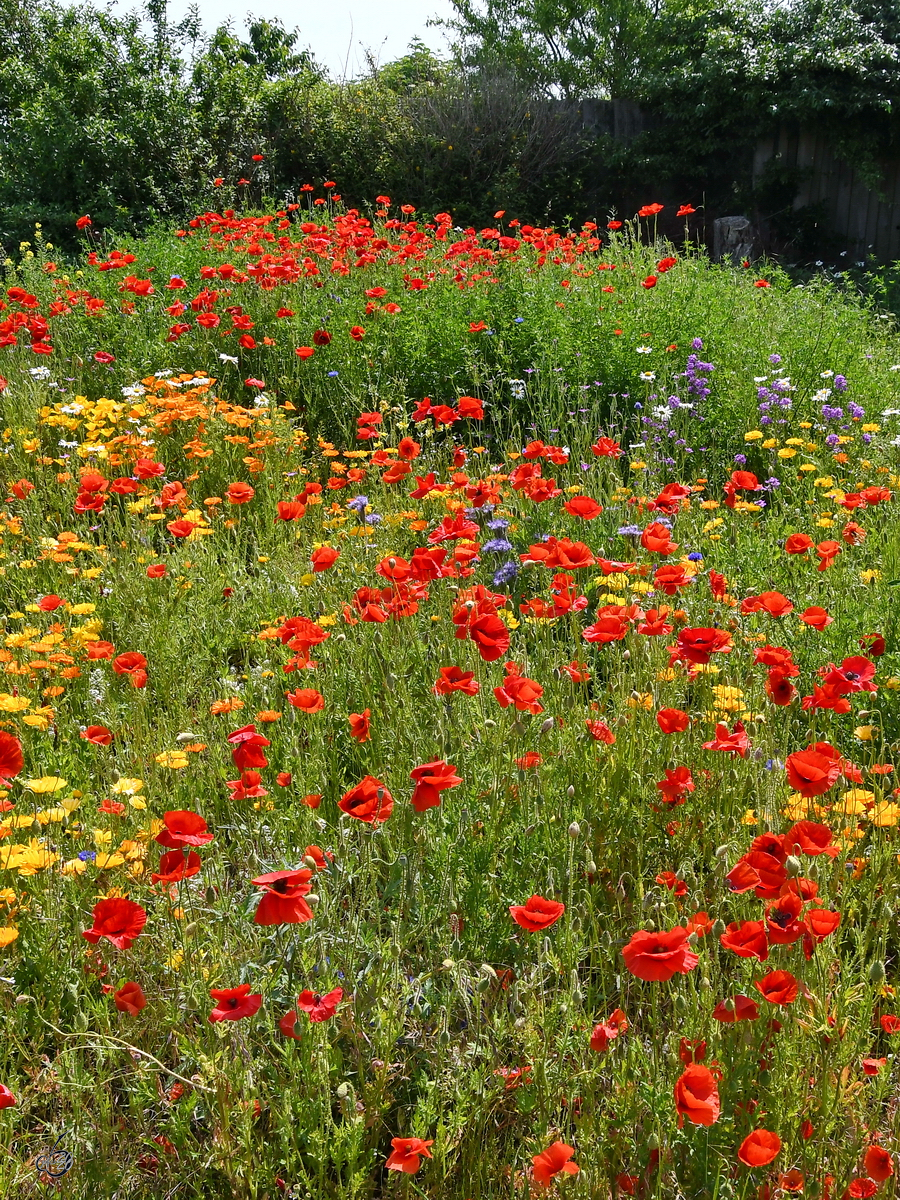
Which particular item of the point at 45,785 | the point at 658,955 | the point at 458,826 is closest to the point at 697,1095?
the point at 658,955

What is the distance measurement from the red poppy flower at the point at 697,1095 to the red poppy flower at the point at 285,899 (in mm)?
525

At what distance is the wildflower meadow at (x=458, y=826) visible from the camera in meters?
1.40

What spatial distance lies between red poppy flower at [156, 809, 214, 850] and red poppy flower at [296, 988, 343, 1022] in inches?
10.6

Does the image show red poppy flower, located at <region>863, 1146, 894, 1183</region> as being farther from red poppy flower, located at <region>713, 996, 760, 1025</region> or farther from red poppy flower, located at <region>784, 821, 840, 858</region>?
red poppy flower, located at <region>784, 821, 840, 858</region>

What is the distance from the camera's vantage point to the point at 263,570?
11.7 ft

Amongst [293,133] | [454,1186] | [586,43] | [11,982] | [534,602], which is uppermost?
[586,43]

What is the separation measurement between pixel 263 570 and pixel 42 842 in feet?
5.75

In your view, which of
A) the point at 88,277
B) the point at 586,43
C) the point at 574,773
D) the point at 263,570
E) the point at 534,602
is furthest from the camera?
the point at 586,43

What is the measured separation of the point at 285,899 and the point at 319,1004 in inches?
8.7

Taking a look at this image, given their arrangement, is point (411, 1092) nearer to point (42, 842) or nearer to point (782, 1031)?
point (782, 1031)

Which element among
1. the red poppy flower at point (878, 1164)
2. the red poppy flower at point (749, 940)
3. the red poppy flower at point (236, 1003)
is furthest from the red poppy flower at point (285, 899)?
the red poppy flower at point (878, 1164)

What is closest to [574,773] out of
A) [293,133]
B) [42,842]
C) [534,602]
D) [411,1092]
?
[534,602]

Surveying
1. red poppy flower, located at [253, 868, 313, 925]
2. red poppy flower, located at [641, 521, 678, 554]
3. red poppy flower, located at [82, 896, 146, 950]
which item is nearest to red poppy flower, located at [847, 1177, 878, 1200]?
red poppy flower, located at [253, 868, 313, 925]

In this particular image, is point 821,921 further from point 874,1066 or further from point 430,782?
point 430,782
